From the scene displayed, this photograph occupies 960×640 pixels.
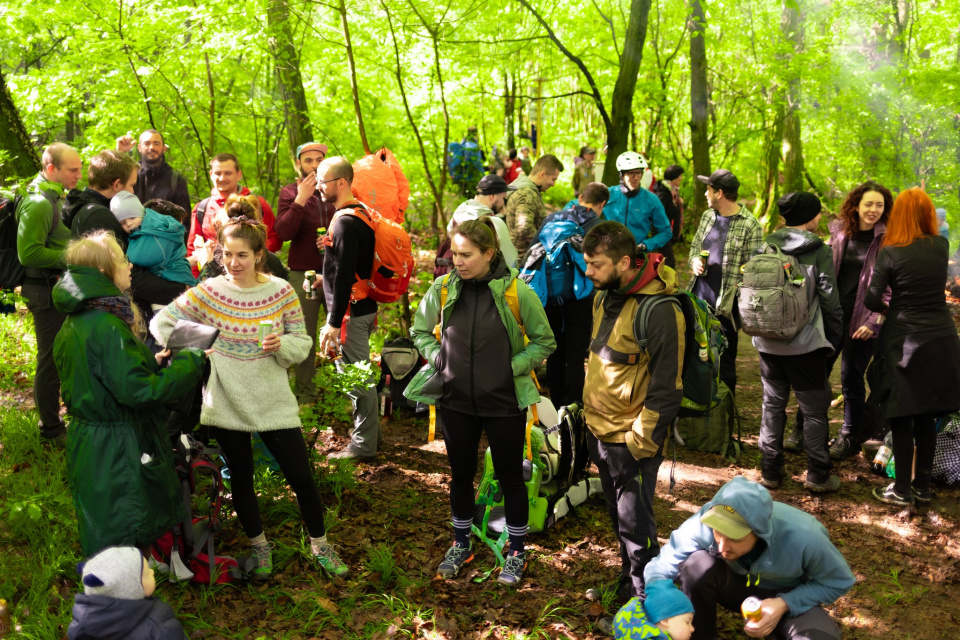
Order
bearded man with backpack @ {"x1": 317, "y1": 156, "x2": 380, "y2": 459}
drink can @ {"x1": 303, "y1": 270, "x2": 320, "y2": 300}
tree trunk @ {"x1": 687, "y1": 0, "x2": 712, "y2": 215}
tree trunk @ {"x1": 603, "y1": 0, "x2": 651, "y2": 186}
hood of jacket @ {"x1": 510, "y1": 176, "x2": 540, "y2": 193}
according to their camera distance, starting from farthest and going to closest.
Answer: tree trunk @ {"x1": 687, "y1": 0, "x2": 712, "y2": 215}, tree trunk @ {"x1": 603, "y1": 0, "x2": 651, "y2": 186}, hood of jacket @ {"x1": 510, "y1": 176, "x2": 540, "y2": 193}, drink can @ {"x1": 303, "y1": 270, "x2": 320, "y2": 300}, bearded man with backpack @ {"x1": 317, "y1": 156, "x2": 380, "y2": 459}

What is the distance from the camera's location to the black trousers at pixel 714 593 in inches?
115

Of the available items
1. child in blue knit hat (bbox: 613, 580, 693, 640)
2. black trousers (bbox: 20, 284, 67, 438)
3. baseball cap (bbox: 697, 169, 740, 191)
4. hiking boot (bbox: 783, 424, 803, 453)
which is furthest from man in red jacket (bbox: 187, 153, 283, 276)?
hiking boot (bbox: 783, 424, 803, 453)

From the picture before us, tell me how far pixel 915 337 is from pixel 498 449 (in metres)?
3.06

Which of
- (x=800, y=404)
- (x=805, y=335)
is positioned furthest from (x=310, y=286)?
(x=800, y=404)

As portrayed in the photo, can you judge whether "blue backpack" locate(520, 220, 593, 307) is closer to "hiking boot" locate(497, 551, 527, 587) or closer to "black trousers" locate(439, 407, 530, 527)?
"black trousers" locate(439, 407, 530, 527)

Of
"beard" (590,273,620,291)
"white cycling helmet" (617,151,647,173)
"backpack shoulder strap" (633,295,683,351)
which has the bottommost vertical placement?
"backpack shoulder strap" (633,295,683,351)

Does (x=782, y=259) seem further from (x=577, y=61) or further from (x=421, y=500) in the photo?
(x=577, y=61)

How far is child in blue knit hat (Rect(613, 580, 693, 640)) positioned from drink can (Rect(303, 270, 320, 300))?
3.40m

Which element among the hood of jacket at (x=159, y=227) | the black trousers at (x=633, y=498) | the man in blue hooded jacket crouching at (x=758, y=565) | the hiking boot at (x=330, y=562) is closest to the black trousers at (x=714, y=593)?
the man in blue hooded jacket crouching at (x=758, y=565)

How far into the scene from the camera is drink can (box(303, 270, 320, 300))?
525 cm

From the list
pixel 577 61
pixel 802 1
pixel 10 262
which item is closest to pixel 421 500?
pixel 10 262

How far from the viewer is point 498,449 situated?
3572 mm

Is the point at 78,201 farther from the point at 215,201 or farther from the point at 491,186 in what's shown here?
the point at 491,186

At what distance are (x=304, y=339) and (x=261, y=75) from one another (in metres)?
8.67
